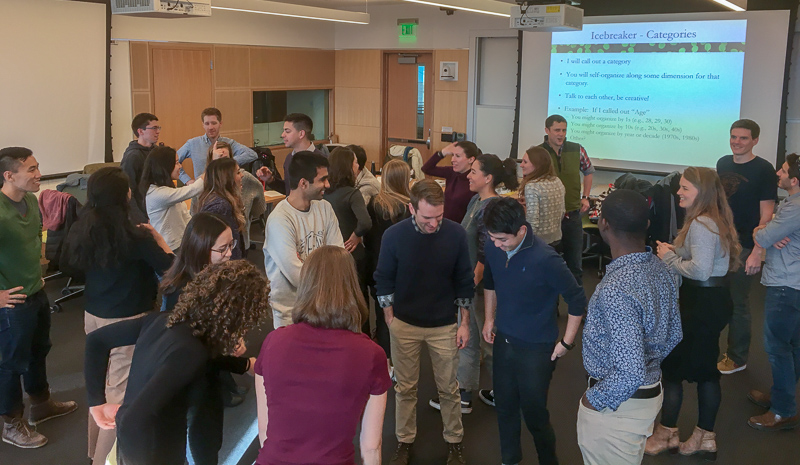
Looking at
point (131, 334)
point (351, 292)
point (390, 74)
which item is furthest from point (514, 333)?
point (390, 74)

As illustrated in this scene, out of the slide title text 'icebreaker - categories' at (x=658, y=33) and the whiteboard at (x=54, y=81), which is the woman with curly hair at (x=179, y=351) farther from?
the slide title text 'icebreaker - categories' at (x=658, y=33)

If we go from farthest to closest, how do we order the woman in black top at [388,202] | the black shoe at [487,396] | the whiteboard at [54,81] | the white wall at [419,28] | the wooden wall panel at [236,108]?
1. the white wall at [419,28]
2. the wooden wall panel at [236,108]
3. the whiteboard at [54,81]
4. the woman in black top at [388,202]
5. the black shoe at [487,396]

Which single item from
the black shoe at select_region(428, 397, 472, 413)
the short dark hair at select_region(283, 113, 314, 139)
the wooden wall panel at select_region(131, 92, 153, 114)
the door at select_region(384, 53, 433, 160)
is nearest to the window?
the door at select_region(384, 53, 433, 160)

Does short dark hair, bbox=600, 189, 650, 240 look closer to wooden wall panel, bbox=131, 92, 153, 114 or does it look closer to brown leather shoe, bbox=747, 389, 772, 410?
brown leather shoe, bbox=747, 389, 772, 410

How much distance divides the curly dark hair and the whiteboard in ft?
18.8

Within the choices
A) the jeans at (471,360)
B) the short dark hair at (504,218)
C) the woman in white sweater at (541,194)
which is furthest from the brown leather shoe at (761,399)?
the short dark hair at (504,218)

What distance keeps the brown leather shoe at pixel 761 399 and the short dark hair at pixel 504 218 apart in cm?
234

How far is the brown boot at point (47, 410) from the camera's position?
374cm

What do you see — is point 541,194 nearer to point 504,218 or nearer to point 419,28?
point 504,218

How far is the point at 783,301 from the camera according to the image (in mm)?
3635

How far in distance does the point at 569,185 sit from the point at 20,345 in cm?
399

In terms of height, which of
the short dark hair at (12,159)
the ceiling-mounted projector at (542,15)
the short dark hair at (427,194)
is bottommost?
the short dark hair at (427,194)

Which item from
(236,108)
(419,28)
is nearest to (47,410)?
(236,108)

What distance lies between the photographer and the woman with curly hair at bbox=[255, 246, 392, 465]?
6.16 ft
